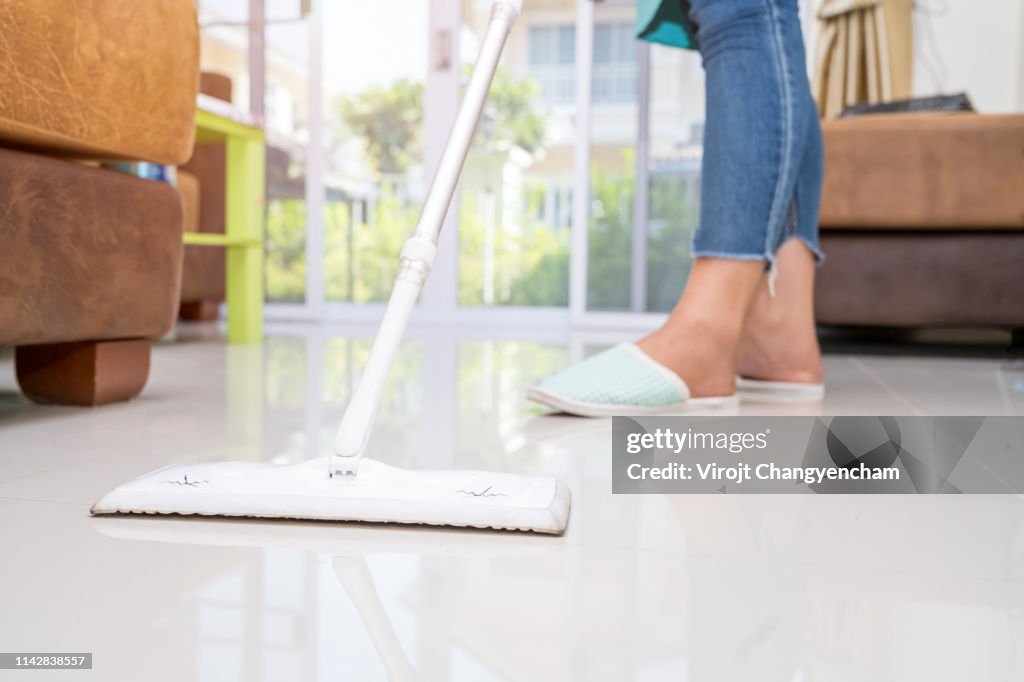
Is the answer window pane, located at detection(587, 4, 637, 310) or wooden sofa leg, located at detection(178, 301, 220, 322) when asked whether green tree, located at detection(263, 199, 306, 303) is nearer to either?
wooden sofa leg, located at detection(178, 301, 220, 322)

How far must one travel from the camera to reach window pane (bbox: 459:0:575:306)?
3.50 metres

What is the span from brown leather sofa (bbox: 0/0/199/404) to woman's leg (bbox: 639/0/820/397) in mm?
616

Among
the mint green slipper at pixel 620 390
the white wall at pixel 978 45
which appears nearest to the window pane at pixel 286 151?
the white wall at pixel 978 45

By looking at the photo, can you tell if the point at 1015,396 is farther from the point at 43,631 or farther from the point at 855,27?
the point at 855,27

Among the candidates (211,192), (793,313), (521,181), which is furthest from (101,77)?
(521,181)

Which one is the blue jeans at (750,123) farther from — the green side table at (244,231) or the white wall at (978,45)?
the white wall at (978,45)

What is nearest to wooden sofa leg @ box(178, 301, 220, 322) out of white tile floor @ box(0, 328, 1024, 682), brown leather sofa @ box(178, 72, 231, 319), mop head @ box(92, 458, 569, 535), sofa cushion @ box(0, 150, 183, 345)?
brown leather sofa @ box(178, 72, 231, 319)

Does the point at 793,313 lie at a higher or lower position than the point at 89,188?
lower

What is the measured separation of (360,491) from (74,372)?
2.13 feet

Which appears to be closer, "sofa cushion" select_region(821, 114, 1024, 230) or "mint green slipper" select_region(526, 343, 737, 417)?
"mint green slipper" select_region(526, 343, 737, 417)

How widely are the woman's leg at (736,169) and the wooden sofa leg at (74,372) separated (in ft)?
2.08

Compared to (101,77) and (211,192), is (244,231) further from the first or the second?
(101,77)

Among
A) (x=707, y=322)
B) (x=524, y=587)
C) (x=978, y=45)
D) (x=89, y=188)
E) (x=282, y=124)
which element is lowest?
(x=524, y=587)

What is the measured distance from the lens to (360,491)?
1.84 ft
